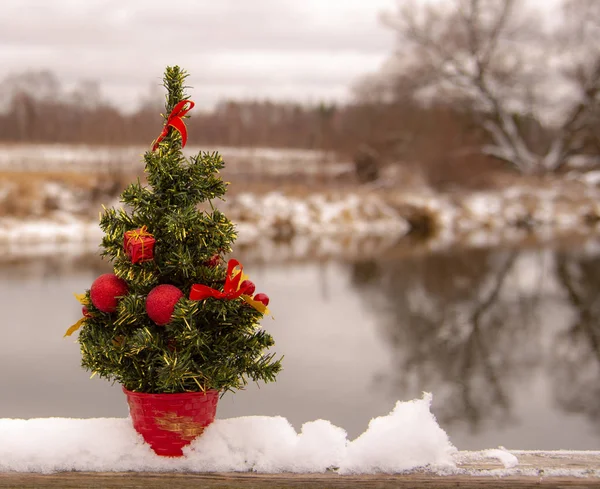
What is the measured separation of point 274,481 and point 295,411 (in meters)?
2.65

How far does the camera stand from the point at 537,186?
2338cm

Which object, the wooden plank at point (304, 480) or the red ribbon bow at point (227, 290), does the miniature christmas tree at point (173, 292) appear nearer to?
the red ribbon bow at point (227, 290)

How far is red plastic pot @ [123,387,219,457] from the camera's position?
209cm

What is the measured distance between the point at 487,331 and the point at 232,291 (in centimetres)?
541

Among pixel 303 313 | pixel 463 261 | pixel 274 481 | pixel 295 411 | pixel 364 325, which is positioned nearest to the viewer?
pixel 274 481

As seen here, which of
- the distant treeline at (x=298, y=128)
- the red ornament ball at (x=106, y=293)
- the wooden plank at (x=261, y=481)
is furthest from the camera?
the distant treeline at (x=298, y=128)

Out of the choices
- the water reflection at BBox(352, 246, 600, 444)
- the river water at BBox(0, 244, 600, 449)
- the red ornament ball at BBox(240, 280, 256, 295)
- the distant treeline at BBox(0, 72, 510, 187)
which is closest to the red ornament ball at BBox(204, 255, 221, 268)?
the red ornament ball at BBox(240, 280, 256, 295)

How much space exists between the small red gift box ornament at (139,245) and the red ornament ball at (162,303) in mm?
101

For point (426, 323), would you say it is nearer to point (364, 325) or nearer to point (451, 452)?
point (364, 325)

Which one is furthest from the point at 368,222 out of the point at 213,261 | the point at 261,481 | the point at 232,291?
the point at 261,481

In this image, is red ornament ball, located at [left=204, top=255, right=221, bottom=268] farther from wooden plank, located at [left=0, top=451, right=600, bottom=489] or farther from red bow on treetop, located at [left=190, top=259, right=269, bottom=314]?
wooden plank, located at [left=0, top=451, right=600, bottom=489]

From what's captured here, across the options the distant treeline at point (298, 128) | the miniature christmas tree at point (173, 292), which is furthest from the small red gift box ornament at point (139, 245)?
the distant treeline at point (298, 128)

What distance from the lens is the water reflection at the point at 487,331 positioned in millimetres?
5160

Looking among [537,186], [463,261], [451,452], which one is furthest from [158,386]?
[537,186]
